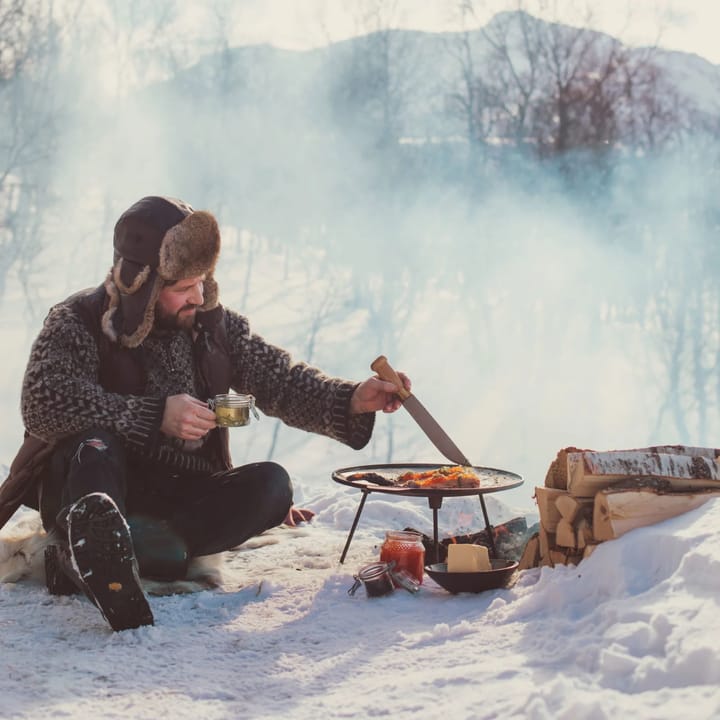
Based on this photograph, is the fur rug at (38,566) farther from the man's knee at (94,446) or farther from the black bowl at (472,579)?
the black bowl at (472,579)

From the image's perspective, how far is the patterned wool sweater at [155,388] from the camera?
120 inches

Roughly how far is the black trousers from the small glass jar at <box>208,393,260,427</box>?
14.9 inches

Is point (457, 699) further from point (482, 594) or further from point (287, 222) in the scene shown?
point (287, 222)

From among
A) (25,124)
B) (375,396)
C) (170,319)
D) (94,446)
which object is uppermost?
(25,124)

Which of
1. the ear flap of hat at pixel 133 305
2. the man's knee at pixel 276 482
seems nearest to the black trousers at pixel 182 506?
the man's knee at pixel 276 482

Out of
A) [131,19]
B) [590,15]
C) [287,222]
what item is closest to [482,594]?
[590,15]

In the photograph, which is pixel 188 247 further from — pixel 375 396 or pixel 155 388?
pixel 375 396

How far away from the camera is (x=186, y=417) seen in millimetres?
3010

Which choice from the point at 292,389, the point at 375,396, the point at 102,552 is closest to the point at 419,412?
the point at 375,396

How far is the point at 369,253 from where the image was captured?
15180mm

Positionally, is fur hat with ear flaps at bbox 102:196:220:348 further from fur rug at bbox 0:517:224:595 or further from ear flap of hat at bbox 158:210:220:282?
fur rug at bbox 0:517:224:595

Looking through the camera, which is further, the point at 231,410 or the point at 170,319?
the point at 170,319

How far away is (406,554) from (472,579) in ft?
1.07

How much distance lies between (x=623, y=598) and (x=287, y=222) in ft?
45.4
